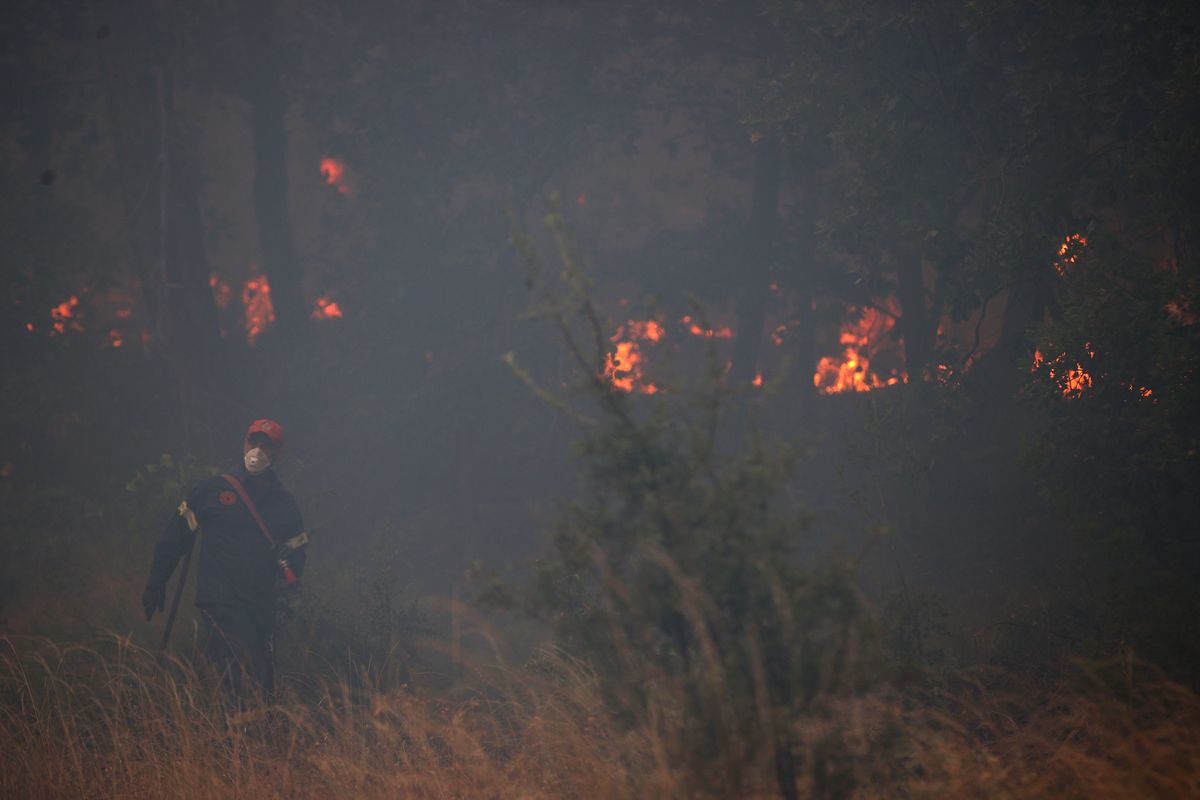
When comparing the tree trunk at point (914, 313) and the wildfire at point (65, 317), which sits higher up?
the wildfire at point (65, 317)

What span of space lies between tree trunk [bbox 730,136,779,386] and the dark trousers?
8.78 m

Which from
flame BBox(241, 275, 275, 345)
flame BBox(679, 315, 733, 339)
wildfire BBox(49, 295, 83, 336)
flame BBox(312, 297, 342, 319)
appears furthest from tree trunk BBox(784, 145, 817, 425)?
wildfire BBox(49, 295, 83, 336)

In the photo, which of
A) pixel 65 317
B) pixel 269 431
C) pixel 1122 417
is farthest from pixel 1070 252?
pixel 65 317

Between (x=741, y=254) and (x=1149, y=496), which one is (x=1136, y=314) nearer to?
(x=1149, y=496)

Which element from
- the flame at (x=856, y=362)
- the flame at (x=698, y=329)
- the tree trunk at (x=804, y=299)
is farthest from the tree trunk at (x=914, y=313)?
the flame at (x=698, y=329)

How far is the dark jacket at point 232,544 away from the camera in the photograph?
20.5 ft

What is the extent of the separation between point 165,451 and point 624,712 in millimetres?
11309

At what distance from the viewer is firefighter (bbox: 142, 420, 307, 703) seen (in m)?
6.23

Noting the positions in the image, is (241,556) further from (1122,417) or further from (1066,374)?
(1122,417)

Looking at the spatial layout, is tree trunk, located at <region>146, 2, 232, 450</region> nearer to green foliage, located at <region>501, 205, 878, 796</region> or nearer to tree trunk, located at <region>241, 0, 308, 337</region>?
tree trunk, located at <region>241, 0, 308, 337</region>

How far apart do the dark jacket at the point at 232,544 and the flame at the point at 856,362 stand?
906cm

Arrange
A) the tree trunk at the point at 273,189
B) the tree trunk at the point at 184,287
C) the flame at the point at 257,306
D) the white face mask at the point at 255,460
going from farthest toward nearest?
the flame at the point at 257,306 → the tree trunk at the point at 273,189 → the tree trunk at the point at 184,287 → the white face mask at the point at 255,460

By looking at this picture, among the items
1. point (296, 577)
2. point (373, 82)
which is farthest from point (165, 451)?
point (296, 577)

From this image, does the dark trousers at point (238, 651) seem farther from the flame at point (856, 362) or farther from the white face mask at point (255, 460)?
the flame at point (856, 362)
